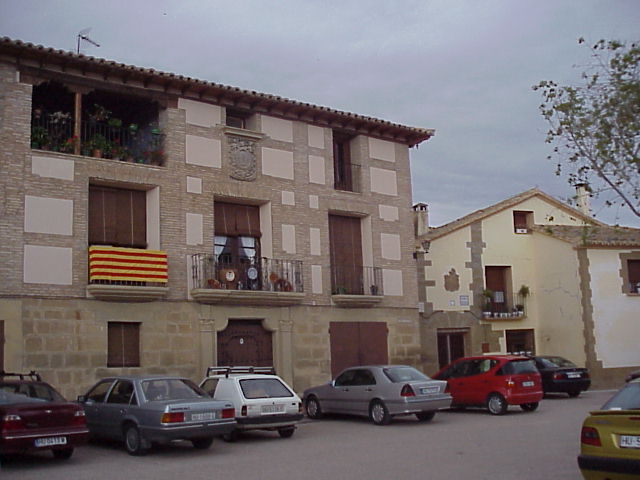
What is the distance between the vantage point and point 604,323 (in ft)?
86.0

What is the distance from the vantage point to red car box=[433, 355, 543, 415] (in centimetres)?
1753

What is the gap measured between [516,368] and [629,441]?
35.4ft

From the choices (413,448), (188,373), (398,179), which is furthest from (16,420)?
(398,179)

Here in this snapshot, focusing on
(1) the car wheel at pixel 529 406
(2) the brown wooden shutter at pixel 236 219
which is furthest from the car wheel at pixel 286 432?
(2) the brown wooden shutter at pixel 236 219

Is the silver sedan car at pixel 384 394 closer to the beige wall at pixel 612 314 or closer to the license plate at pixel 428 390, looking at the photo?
the license plate at pixel 428 390

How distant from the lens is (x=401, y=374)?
16406mm

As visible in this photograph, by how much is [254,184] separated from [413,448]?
1016 centimetres

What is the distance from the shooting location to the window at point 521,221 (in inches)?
1110

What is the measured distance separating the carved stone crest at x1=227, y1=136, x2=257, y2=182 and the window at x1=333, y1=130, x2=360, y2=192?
3.18m

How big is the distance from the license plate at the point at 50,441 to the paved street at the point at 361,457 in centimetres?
34

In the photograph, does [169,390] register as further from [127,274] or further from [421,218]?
[421,218]

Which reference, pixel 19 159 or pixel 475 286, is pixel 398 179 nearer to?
pixel 475 286

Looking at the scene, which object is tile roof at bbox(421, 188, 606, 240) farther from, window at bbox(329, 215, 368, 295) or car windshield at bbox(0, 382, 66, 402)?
car windshield at bbox(0, 382, 66, 402)

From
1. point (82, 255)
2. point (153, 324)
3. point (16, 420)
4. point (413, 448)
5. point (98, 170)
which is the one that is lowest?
point (413, 448)
